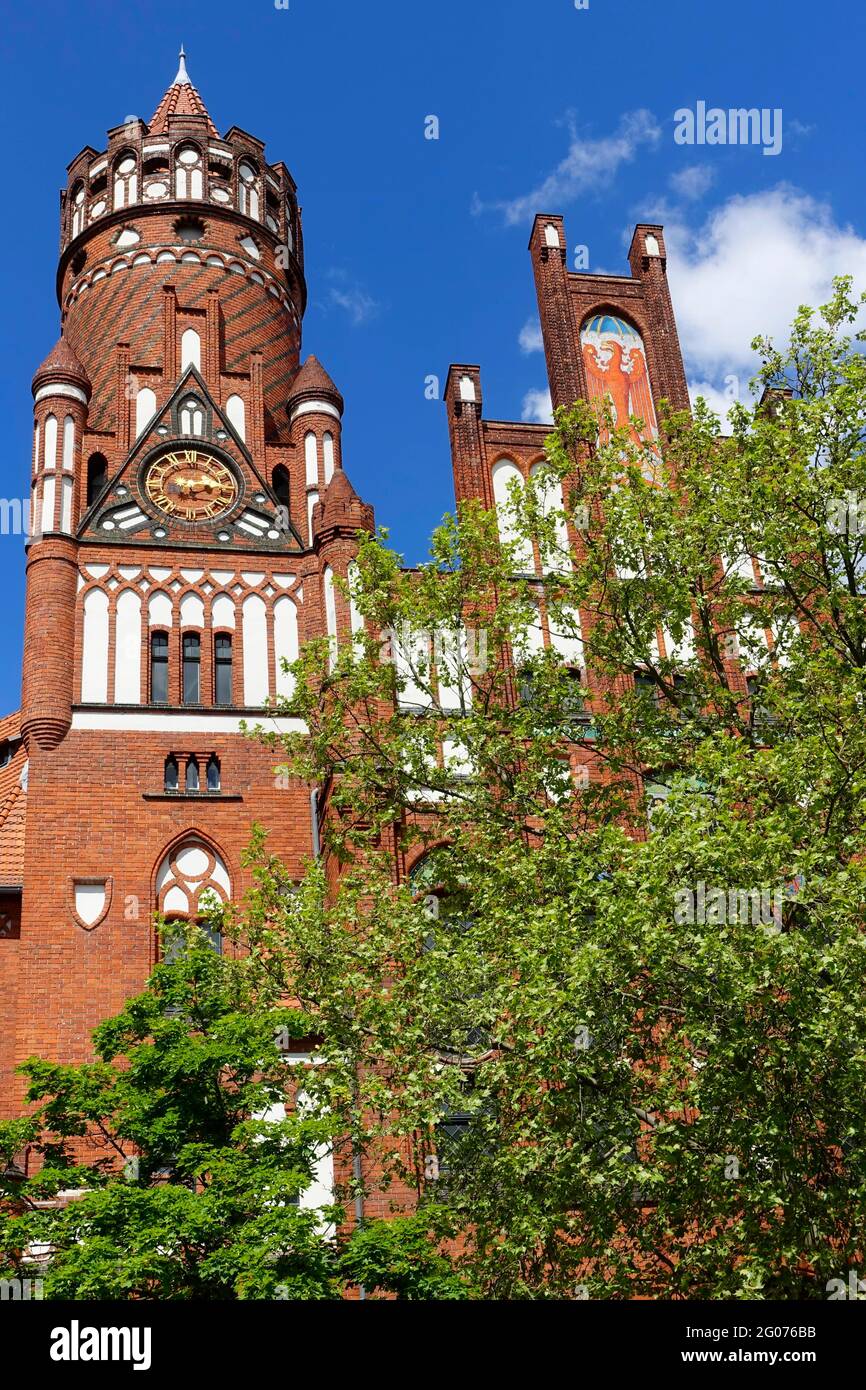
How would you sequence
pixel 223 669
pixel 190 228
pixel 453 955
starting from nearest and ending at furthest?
pixel 453 955 → pixel 223 669 → pixel 190 228

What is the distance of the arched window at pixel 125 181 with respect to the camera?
29.2 metres

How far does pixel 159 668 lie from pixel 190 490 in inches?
146

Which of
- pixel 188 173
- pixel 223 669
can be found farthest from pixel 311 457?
pixel 188 173

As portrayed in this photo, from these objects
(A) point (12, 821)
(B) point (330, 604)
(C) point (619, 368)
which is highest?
(C) point (619, 368)

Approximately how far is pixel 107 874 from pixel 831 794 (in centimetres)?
1099

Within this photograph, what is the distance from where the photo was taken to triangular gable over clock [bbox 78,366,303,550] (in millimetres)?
23766

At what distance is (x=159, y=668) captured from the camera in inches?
889

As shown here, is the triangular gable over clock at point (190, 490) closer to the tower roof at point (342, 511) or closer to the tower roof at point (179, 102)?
the tower roof at point (342, 511)

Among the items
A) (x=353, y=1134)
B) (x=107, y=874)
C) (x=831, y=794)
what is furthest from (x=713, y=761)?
(x=107, y=874)

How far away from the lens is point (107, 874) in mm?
20359

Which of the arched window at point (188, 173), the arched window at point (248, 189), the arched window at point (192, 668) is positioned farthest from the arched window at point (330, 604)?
the arched window at point (188, 173)

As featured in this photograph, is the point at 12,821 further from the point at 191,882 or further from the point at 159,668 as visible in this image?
the point at 159,668

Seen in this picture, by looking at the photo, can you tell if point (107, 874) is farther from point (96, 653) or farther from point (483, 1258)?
point (483, 1258)

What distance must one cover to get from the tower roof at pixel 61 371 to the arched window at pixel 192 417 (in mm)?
1765
